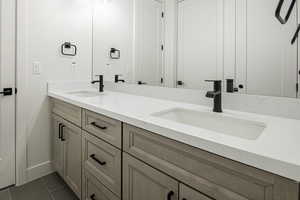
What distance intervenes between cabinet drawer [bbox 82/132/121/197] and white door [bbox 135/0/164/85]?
669mm

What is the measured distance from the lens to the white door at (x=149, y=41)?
143 cm

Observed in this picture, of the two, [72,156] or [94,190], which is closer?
[94,190]

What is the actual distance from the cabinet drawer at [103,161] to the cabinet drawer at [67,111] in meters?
0.17

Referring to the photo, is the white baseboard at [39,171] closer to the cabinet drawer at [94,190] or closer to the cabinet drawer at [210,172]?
the cabinet drawer at [94,190]

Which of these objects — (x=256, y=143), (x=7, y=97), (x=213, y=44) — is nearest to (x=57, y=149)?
(x=7, y=97)

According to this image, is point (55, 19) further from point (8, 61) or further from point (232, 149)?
point (232, 149)

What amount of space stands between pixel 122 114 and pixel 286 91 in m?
0.80

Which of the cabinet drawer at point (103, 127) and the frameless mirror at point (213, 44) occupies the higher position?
the frameless mirror at point (213, 44)

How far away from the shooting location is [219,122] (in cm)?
91

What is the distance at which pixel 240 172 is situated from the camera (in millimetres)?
485

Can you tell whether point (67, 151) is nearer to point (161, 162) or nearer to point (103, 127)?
point (103, 127)

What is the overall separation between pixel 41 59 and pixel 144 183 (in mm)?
1593

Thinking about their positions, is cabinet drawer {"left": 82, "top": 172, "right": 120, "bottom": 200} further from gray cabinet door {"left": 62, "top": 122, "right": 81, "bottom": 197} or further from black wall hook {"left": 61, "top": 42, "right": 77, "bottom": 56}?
black wall hook {"left": 61, "top": 42, "right": 77, "bottom": 56}

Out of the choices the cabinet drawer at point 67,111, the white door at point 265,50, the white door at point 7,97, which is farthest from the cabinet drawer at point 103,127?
the white door at point 7,97
